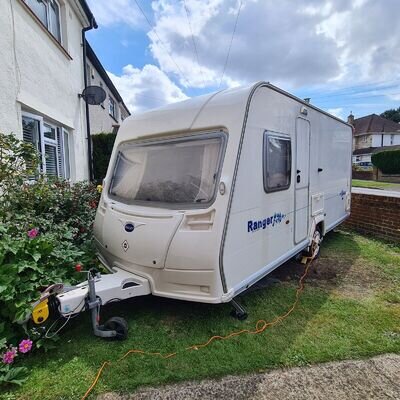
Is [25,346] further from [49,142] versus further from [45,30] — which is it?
[45,30]

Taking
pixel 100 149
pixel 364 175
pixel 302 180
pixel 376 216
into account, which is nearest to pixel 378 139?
pixel 364 175

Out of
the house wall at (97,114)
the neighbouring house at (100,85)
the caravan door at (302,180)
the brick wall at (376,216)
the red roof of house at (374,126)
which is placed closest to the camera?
the caravan door at (302,180)

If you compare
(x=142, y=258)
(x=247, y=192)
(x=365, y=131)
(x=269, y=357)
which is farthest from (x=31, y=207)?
(x=365, y=131)

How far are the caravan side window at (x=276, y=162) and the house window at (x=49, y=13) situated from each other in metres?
5.72

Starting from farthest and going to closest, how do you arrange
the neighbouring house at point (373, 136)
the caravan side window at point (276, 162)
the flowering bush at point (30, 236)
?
the neighbouring house at point (373, 136) → the caravan side window at point (276, 162) → the flowering bush at point (30, 236)

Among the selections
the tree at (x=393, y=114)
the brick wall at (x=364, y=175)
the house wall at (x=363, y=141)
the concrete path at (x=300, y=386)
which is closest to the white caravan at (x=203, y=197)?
the concrete path at (x=300, y=386)

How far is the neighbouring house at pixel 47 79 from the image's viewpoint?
501 cm

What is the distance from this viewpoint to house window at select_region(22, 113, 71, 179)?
19.2 ft

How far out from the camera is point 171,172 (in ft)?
11.5

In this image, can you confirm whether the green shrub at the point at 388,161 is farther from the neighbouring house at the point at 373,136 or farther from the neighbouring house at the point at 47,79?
the neighbouring house at the point at 47,79

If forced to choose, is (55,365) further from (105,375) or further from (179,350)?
(179,350)

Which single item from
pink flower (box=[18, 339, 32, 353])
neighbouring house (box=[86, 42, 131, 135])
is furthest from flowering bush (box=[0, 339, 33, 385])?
neighbouring house (box=[86, 42, 131, 135])

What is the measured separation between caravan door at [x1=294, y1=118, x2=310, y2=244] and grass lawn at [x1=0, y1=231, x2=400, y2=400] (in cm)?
83

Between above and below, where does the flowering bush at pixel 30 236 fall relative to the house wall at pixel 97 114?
below
